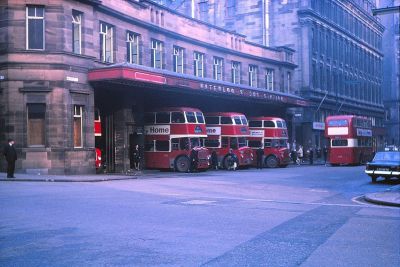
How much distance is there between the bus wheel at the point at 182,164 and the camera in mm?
33312

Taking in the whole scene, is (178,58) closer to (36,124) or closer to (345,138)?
(345,138)

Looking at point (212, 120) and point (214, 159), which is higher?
point (212, 120)

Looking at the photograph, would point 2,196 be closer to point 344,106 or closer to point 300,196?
point 300,196

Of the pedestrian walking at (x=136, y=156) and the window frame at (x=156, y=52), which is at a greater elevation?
the window frame at (x=156, y=52)

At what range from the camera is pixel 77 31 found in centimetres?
2952

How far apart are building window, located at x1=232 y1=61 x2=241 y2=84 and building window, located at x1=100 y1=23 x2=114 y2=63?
17858 millimetres

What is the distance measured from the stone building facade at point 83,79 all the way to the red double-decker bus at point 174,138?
977mm

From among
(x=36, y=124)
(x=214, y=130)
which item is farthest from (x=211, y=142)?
(x=36, y=124)

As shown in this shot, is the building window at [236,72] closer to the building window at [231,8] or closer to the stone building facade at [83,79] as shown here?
the stone building facade at [83,79]

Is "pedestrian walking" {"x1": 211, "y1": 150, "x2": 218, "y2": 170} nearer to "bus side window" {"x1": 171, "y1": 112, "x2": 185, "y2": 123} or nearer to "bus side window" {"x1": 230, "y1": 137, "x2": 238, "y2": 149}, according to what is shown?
"bus side window" {"x1": 230, "y1": 137, "x2": 238, "y2": 149}

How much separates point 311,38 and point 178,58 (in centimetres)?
2504

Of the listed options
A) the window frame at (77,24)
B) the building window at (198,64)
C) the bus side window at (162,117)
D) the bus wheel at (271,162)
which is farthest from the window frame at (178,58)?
the window frame at (77,24)

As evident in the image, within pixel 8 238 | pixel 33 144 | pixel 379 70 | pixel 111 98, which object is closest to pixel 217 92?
pixel 111 98

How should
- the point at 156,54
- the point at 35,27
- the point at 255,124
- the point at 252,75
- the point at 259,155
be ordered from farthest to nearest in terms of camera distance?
the point at 252,75
the point at 255,124
the point at 259,155
the point at 156,54
the point at 35,27
